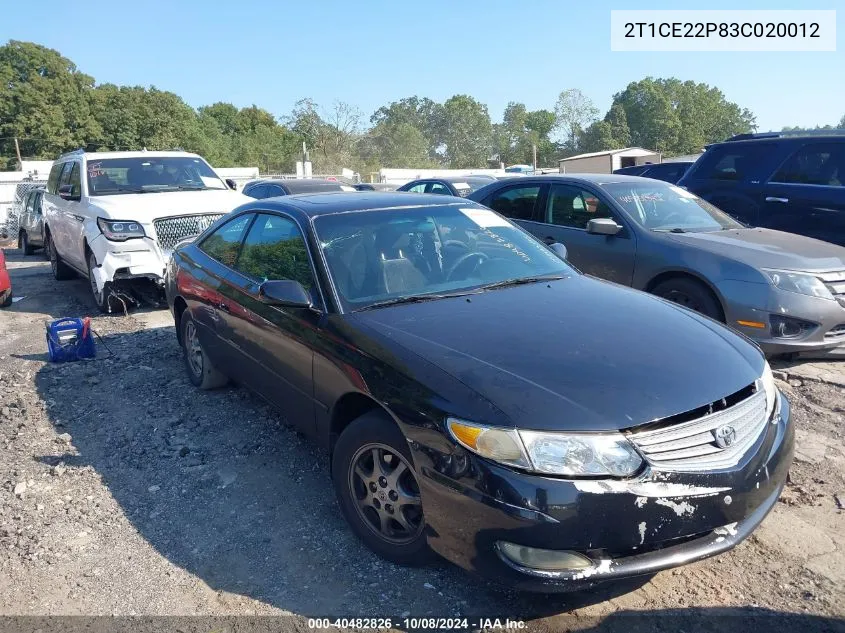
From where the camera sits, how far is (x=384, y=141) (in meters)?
71.9

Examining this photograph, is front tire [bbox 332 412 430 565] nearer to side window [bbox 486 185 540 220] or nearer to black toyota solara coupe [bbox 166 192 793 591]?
black toyota solara coupe [bbox 166 192 793 591]

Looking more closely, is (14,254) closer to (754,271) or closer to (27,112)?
(754,271)

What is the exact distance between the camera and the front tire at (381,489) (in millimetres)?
2865

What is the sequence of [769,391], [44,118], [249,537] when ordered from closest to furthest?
1. [769,391]
2. [249,537]
3. [44,118]

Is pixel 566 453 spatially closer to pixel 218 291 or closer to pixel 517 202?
pixel 218 291

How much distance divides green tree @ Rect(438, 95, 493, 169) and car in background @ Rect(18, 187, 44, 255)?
80757 mm

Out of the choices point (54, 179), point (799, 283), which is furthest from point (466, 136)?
point (799, 283)

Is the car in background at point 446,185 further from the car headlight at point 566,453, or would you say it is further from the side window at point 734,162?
the car headlight at point 566,453

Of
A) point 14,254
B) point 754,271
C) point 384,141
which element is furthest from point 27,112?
point 754,271

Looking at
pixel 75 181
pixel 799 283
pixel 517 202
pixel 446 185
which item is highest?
pixel 75 181

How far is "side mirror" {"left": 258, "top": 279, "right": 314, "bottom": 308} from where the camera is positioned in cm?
348

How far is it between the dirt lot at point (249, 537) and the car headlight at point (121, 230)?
2.74 metres

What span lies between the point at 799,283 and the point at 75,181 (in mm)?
8489

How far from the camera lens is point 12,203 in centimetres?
2108
